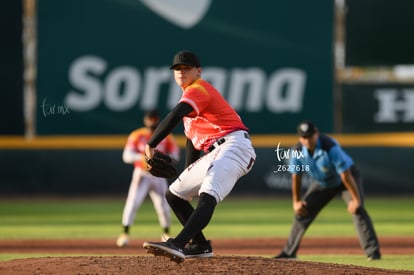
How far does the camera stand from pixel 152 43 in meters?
18.8

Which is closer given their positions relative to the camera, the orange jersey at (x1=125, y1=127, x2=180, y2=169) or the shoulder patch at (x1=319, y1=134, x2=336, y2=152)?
the shoulder patch at (x1=319, y1=134, x2=336, y2=152)

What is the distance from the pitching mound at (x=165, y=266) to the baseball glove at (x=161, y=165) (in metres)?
0.66

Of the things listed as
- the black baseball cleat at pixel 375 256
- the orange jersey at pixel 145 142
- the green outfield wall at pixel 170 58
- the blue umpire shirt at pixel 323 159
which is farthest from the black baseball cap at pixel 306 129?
the green outfield wall at pixel 170 58

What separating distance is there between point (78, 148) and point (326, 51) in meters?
5.34

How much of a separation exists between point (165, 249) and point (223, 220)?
Result: 8680mm

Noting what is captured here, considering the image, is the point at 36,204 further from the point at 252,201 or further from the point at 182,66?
the point at 182,66

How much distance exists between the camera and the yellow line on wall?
18.8 metres

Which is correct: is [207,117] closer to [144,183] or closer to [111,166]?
[144,183]

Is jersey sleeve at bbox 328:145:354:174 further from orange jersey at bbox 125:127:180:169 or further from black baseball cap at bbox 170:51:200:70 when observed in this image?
orange jersey at bbox 125:127:180:169

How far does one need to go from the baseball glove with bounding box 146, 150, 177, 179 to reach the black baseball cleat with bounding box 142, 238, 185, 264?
2.55ft

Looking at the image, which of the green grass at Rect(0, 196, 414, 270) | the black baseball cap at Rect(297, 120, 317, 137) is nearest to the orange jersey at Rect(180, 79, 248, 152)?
the black baseball cap at Rect(297, 120, 317, 137)

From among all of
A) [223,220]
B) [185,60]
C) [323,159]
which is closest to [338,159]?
[323,159]

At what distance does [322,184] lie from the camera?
1017 centimetres

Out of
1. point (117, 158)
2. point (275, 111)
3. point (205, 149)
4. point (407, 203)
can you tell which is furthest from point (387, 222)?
point (205, 149)
